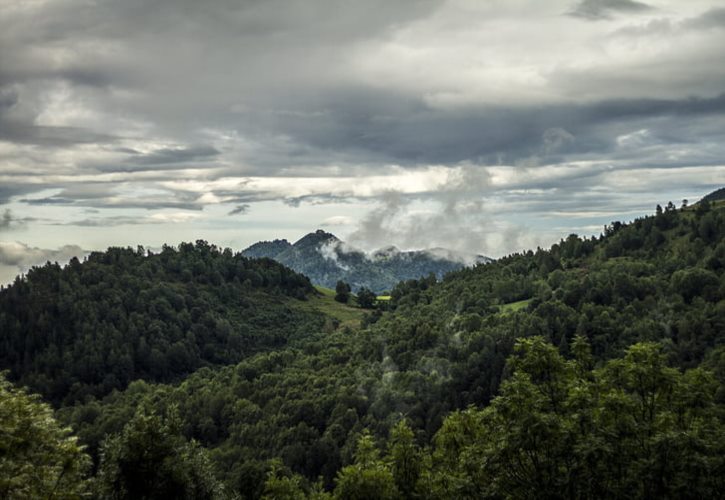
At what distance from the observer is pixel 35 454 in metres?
40.3

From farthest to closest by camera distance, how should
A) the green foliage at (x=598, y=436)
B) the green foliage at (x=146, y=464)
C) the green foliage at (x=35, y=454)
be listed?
the green foliage at (x=146, y=464) < the green foliage at (x=598, y=436) < the green foliage at (x=35, y=454)

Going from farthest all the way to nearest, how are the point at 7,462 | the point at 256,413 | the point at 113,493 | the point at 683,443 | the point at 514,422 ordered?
the point at 256,413 → the point at 113,493 → the point at 514,422 → the point at 683,443 → the point at 7,462

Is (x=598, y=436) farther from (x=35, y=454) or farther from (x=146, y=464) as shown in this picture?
(x=146, y=464)

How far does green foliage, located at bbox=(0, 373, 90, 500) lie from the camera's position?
36938 millimetres

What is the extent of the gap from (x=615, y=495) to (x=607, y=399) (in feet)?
24.9

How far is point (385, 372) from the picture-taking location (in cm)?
19450

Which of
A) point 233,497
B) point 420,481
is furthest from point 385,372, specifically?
point 420,481

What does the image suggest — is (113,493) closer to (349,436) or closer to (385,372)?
(349,436)

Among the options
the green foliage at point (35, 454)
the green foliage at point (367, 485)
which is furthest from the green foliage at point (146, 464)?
the green foliage at point (35, 454)

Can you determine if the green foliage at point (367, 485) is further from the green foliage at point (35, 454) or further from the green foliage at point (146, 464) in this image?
the green foliage at point (35, 454)

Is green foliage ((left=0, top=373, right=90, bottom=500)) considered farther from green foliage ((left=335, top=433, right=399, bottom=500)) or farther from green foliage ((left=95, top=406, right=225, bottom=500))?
green foliage ((left=335, top=433, right=399, bottom=500))

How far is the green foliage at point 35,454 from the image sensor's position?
36938 mm

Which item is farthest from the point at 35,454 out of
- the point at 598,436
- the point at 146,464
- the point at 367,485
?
the point at 598,436

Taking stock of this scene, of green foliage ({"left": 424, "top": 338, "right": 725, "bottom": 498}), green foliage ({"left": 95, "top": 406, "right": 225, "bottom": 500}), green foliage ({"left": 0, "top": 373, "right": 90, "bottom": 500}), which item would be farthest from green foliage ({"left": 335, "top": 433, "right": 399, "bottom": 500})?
green foliage ({"left": 0, "top": 373, "right": 90, "bottom": 500})
